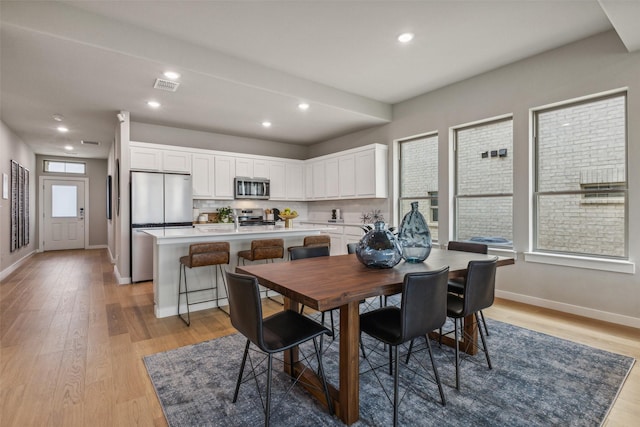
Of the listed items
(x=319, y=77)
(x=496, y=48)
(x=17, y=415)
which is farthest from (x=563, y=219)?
(x=17, y=415)

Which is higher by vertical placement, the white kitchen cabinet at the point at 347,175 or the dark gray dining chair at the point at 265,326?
the white kitchen cabinet at the point at 347,175

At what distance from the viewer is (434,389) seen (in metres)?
2.05

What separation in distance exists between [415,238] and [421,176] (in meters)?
3.07

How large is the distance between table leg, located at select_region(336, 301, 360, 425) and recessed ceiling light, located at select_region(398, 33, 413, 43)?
9.31ft

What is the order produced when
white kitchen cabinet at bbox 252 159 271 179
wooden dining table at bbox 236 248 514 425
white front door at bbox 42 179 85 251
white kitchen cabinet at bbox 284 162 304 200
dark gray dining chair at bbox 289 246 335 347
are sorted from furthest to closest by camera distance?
white front door at bbox 42 179 85 251 < white kitchen cabinet at bbox 284 162 304 200 < white kitchen cabinet at bbox 252 159 271 179 < dark gray dining chair at bbox 289 246 335 347 < wooden dining table at bbox 236 248 514 425

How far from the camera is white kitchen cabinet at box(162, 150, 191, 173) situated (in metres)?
5.49

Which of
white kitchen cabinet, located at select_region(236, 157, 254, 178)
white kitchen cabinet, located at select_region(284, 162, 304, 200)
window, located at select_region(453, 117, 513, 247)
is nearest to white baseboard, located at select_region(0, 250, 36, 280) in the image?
white kitchen cabinet, located at select_region(236, 157, 254, 178)

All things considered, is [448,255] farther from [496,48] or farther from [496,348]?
[496,48]

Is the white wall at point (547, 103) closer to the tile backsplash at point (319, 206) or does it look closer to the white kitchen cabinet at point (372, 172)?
the white kitchen cabinet at point (372, 172)

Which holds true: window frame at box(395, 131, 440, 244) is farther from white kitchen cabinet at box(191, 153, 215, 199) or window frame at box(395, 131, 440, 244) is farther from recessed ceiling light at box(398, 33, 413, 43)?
white kitchen cabinet at box(191, 153, 215, 199)

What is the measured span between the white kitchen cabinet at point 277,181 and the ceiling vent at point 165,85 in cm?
300

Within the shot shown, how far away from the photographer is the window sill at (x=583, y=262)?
3.16m

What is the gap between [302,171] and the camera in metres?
7.26

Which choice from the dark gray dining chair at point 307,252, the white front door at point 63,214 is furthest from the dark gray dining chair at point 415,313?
the white front door at point 63,214
